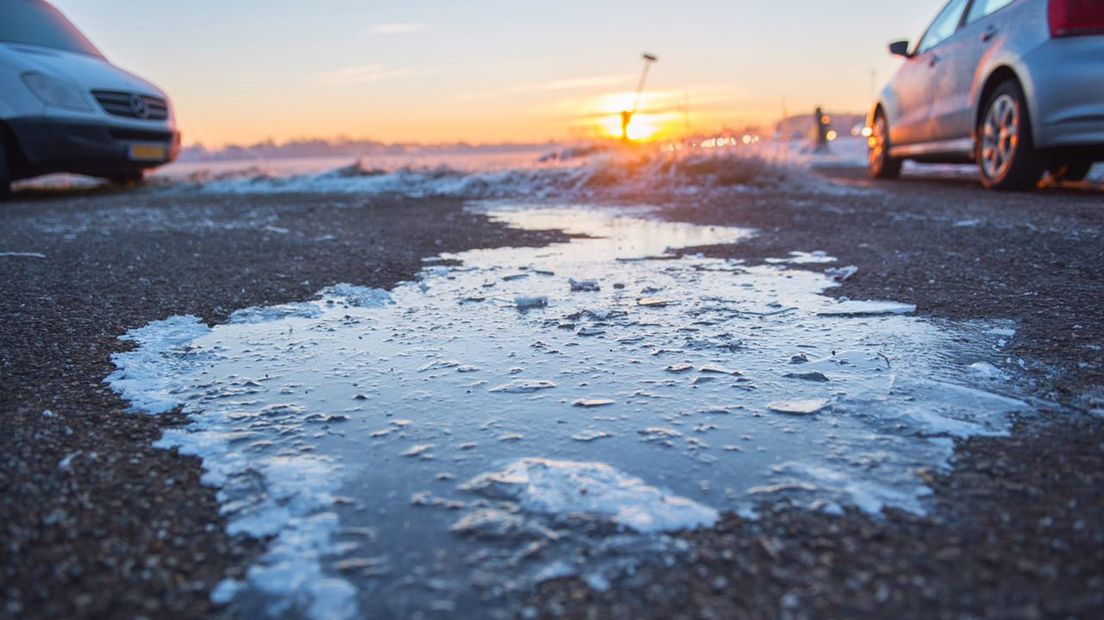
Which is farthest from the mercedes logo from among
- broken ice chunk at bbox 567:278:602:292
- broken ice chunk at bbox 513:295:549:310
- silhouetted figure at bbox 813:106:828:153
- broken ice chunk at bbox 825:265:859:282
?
silhouetted figure at bbox 813:106:828:153

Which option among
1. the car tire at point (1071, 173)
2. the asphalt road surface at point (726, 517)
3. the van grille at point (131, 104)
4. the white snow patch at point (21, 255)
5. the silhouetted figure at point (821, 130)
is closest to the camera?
the asphalt road surface at point (726, 517)

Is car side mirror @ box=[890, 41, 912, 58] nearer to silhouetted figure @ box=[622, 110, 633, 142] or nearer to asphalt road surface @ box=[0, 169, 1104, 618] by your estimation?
asphalt road surface @ box=[0, 169, 1104, 618]

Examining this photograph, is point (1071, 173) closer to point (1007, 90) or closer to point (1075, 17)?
point (1007, 90)

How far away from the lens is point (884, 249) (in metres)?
3.40

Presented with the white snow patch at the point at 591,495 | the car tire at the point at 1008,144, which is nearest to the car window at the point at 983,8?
the car tire at the point at 1008,144

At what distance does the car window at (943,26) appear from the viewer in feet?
18.8

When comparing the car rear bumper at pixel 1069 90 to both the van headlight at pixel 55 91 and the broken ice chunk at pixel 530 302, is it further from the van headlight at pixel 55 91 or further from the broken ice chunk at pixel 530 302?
the van headlight at pixel 55 91

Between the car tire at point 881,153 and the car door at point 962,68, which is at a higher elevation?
the car door at point 962,68

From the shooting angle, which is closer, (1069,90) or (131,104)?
(1069,90)

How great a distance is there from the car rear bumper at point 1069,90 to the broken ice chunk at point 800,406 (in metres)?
3.84

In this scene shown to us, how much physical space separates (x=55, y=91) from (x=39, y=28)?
114cm

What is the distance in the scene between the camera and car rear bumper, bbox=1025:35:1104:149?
413 cm

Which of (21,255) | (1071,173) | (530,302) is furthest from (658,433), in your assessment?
(1071,173)

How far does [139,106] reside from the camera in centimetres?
732
